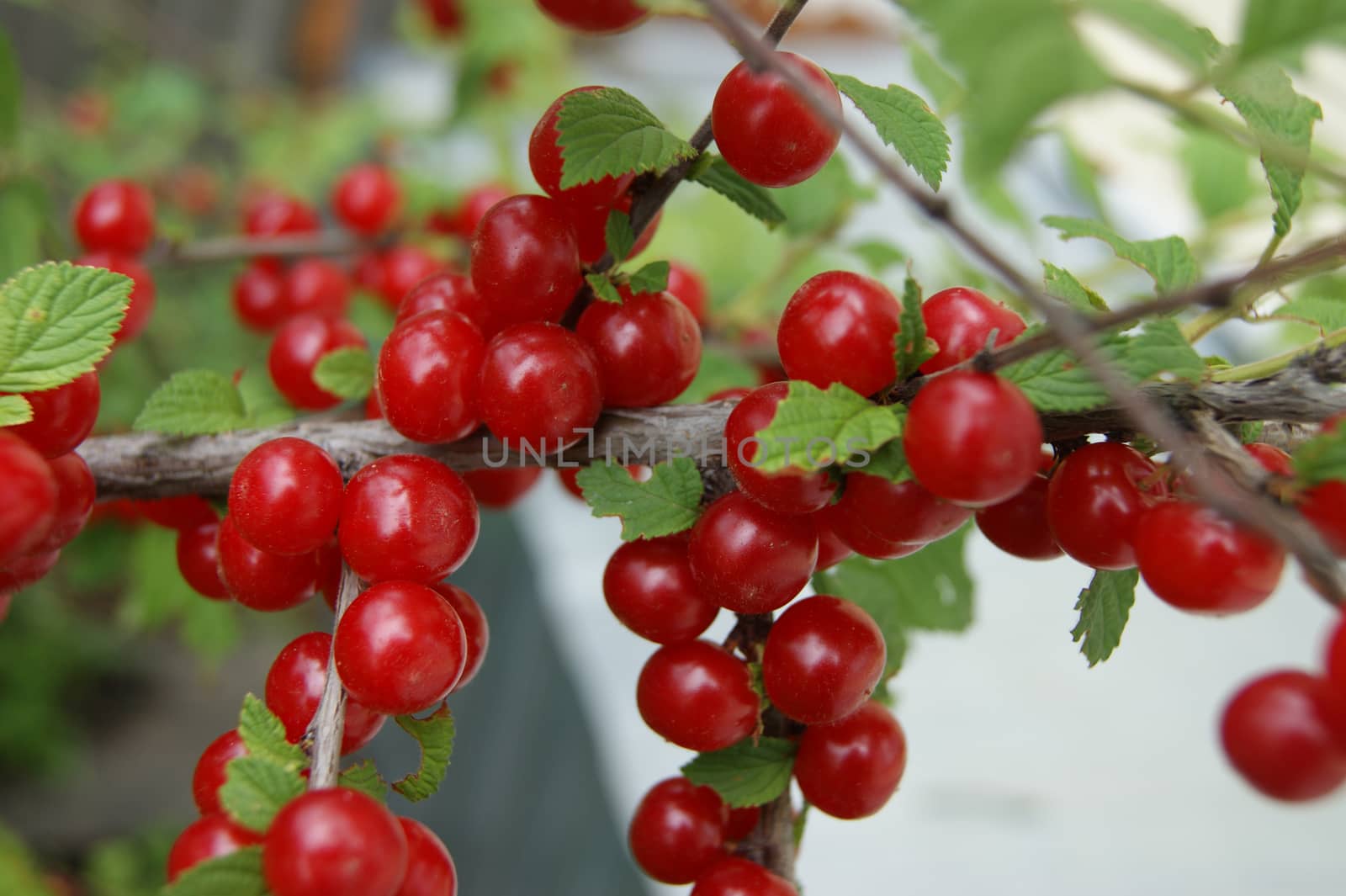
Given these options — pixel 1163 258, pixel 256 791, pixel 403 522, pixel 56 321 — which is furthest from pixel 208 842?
pixel 1163 258

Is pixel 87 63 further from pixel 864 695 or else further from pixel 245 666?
→ pixel 864 695

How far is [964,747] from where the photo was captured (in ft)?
3.76

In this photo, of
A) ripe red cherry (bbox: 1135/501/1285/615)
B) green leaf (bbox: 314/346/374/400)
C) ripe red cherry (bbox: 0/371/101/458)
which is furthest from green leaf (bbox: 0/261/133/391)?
ripe red cherry (bbox: 1135/501/1285/615)

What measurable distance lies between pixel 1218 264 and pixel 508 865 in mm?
1261

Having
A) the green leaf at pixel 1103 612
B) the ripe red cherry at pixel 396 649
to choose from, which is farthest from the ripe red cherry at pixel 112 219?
the green leaf at pixel 1103 612

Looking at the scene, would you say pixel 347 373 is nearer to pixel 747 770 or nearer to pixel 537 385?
pixel 537 385

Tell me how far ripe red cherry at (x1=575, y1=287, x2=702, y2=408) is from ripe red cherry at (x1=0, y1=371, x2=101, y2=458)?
0.22 metres

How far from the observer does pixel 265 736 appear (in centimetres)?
34

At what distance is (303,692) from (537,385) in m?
0.16

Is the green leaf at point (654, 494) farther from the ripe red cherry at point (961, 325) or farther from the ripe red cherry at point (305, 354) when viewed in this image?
the ripe red cherry at point (305, 354)

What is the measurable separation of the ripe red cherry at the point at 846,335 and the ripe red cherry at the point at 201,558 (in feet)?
1.10

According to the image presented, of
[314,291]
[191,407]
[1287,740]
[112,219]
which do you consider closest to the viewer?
[1287,740]

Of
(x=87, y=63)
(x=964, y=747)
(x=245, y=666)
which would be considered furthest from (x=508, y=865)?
(x=87, y=63)

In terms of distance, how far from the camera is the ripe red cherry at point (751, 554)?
37 centimetres
